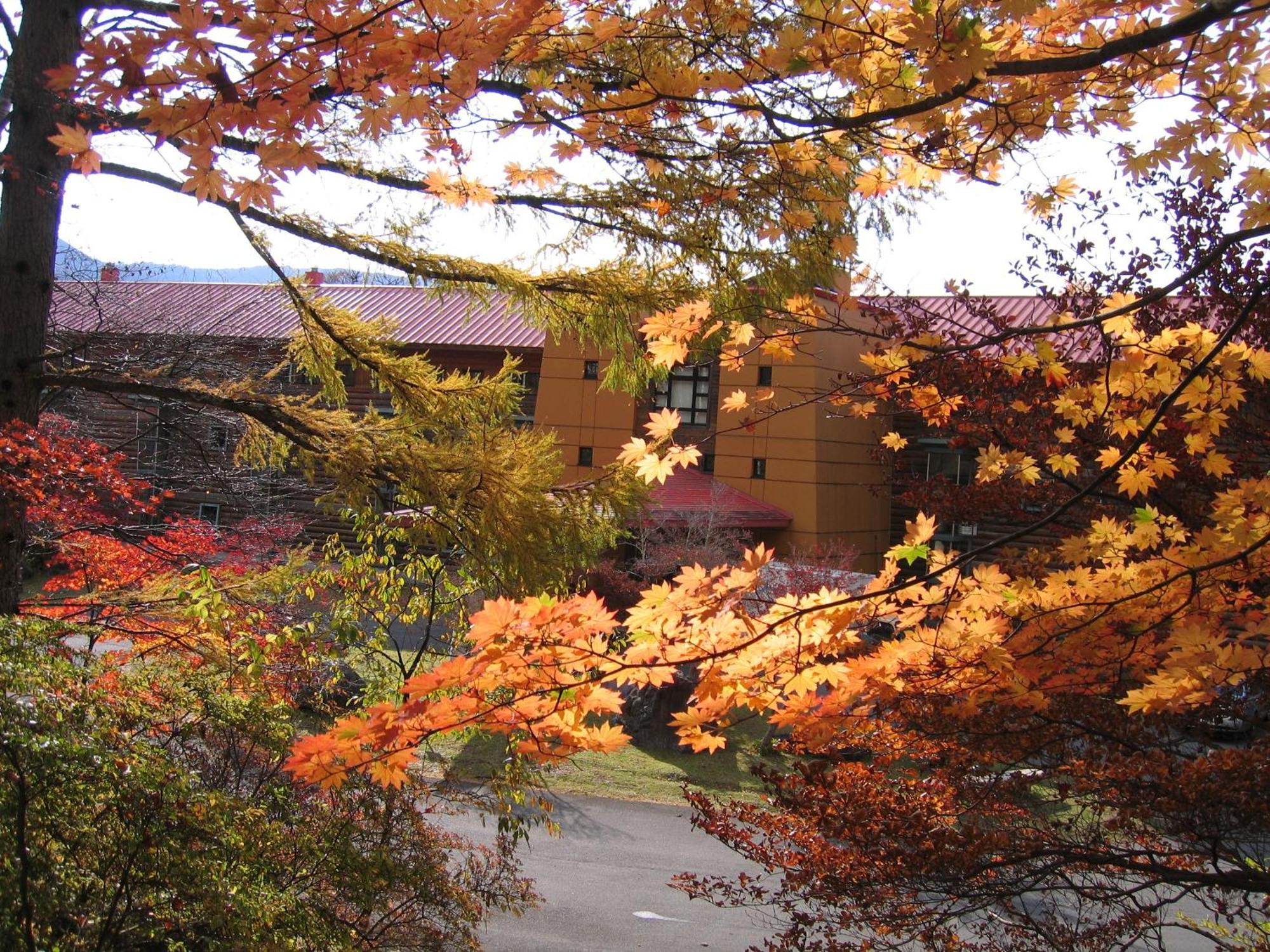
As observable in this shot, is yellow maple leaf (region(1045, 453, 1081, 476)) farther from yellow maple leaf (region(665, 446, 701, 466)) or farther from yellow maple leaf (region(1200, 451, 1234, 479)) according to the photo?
yellow maple leaf (region(665, 446, 701, 466))

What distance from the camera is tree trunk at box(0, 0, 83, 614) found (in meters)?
6.32

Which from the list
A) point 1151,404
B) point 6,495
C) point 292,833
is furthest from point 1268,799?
point 6,495

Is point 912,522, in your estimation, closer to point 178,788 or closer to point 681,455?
point 681,455

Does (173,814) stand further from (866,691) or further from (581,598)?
(866,691)

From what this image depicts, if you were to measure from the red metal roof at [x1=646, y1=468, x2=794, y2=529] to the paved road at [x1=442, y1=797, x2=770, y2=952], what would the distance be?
5.35m

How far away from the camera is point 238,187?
2.81 metres

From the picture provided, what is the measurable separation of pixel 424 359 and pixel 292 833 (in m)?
3.43

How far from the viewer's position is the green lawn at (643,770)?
11.5 meters

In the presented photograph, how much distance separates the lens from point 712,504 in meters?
14.9

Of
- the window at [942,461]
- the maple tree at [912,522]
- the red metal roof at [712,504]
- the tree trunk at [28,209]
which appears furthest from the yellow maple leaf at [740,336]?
the window at [942,461]

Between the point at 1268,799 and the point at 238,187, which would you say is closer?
the point at 238,187

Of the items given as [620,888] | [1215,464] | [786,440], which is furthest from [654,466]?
[786,440]

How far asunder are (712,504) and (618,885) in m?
6.98

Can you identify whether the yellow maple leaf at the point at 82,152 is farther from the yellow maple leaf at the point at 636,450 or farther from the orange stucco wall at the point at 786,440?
the orange stucco wall at the point at 786,440
